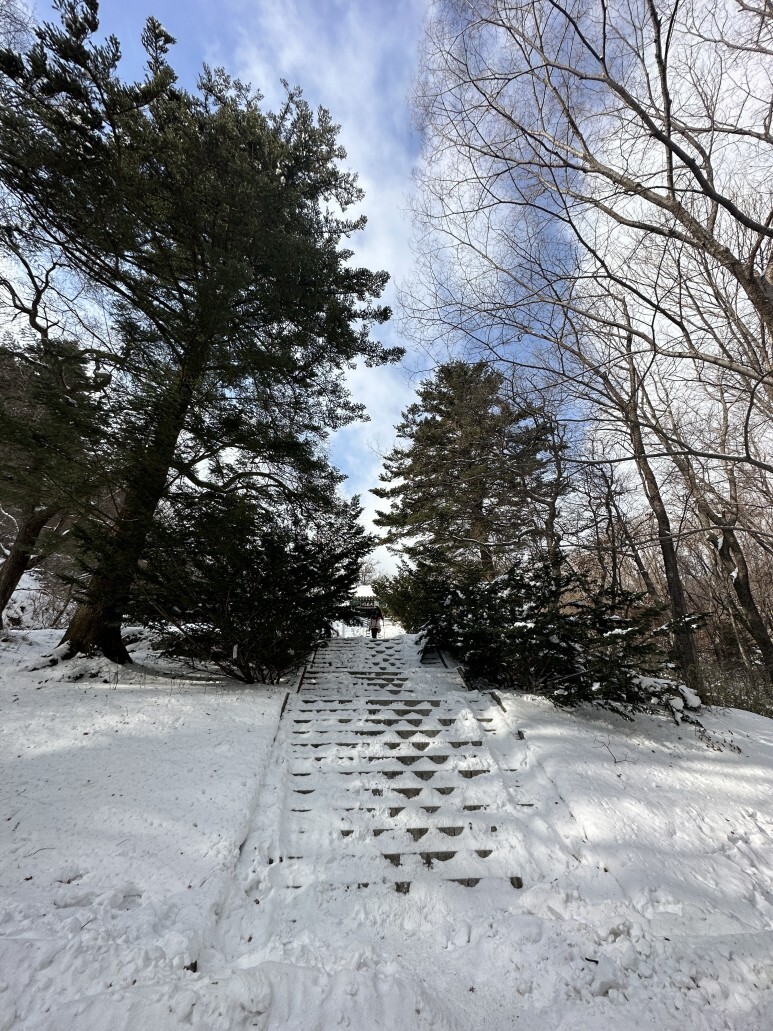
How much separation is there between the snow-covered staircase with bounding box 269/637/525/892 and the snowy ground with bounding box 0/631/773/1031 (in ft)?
0.07

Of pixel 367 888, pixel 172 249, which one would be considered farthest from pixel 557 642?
pixel 172 249

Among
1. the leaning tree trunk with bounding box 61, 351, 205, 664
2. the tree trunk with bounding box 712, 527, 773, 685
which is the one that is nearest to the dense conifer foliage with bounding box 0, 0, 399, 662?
the leaning tree trunk with bounding box 61, 351, 205, 664

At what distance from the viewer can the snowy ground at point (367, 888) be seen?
5.97 feet

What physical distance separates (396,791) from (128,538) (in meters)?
4.28

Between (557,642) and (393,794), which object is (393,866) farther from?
(557,642)

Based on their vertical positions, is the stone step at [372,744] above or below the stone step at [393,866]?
above

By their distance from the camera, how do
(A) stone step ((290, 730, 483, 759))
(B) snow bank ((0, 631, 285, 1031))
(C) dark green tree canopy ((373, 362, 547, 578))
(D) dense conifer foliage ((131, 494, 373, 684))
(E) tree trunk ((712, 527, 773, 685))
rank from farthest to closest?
(E) tree trunk ((712, 527, 773, 685)) → (C) dark green tree canopy ((373, 362, 547, 578)) → (D) dense conifer foliage ((131, 494, 373, 684)) → (A) stone step ((290, 730, 483, 759)) → (B) snow bank ((0, 631, 285, 1031))

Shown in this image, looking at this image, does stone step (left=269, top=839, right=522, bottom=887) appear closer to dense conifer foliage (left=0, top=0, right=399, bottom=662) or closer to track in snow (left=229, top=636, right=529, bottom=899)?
track in snow (left=229, top=636, right=529, bottom=899)

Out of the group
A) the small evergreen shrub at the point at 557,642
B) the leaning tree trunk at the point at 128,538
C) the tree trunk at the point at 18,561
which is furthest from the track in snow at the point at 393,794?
the tree trunk at the point at 18,561

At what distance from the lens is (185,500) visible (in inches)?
208

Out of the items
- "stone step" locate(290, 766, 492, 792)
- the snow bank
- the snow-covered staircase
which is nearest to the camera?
the snow bank

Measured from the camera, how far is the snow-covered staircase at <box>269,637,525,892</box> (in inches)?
109

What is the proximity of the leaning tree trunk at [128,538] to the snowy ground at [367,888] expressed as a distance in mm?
1532

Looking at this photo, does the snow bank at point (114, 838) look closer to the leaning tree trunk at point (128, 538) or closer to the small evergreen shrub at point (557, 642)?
the leaning tree trunk at point (128, 538)
